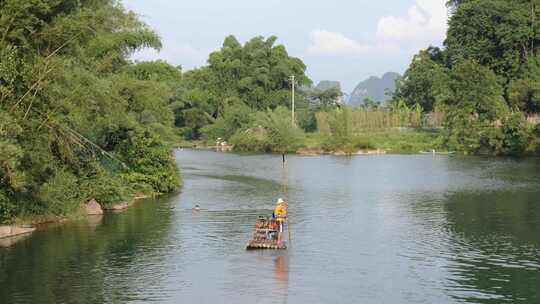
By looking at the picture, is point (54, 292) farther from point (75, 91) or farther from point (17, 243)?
point (75, 91)

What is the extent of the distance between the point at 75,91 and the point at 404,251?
55.5 ft

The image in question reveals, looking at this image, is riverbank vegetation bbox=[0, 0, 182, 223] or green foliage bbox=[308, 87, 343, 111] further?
green foliage bbox=[308, 87, 343, 111]

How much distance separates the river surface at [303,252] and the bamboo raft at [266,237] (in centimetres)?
44

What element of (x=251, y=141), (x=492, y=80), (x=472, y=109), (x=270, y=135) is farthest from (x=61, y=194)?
(x=492, y=80)

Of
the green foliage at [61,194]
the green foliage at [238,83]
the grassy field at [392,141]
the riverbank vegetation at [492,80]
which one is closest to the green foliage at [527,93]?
the riverbank vegetation at [492,80]

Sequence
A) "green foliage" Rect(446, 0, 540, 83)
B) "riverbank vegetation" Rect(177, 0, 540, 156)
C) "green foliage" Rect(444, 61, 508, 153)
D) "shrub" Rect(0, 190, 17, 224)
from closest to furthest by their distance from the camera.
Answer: "shrub" Rect(0, 190, 17, 224) → "green foliage" Rect(444, 61, 508, 153) → "riverbank vegetation" Rect(177, 0, 540, 156) → "green foliage" Rect(446, 0, 540, 83)

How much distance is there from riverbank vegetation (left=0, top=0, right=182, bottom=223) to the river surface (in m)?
1.98

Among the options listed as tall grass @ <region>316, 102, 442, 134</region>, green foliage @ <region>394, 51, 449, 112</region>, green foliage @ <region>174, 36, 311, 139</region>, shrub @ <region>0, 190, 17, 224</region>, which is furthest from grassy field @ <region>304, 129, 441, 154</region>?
shrub @ <region>0, 190, 17, 224</region>

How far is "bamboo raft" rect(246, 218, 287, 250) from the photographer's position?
96.8 feet

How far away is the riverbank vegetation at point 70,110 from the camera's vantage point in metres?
31.0

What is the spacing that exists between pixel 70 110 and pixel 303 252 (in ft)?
42.3

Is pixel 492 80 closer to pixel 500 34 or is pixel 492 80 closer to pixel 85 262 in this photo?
pixel 500 34

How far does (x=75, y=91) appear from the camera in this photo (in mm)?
33938

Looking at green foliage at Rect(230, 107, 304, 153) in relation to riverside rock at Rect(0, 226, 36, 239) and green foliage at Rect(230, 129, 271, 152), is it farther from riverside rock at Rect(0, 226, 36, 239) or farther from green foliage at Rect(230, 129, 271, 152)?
riverside rock at Rect(0, 226, 36, 239)
